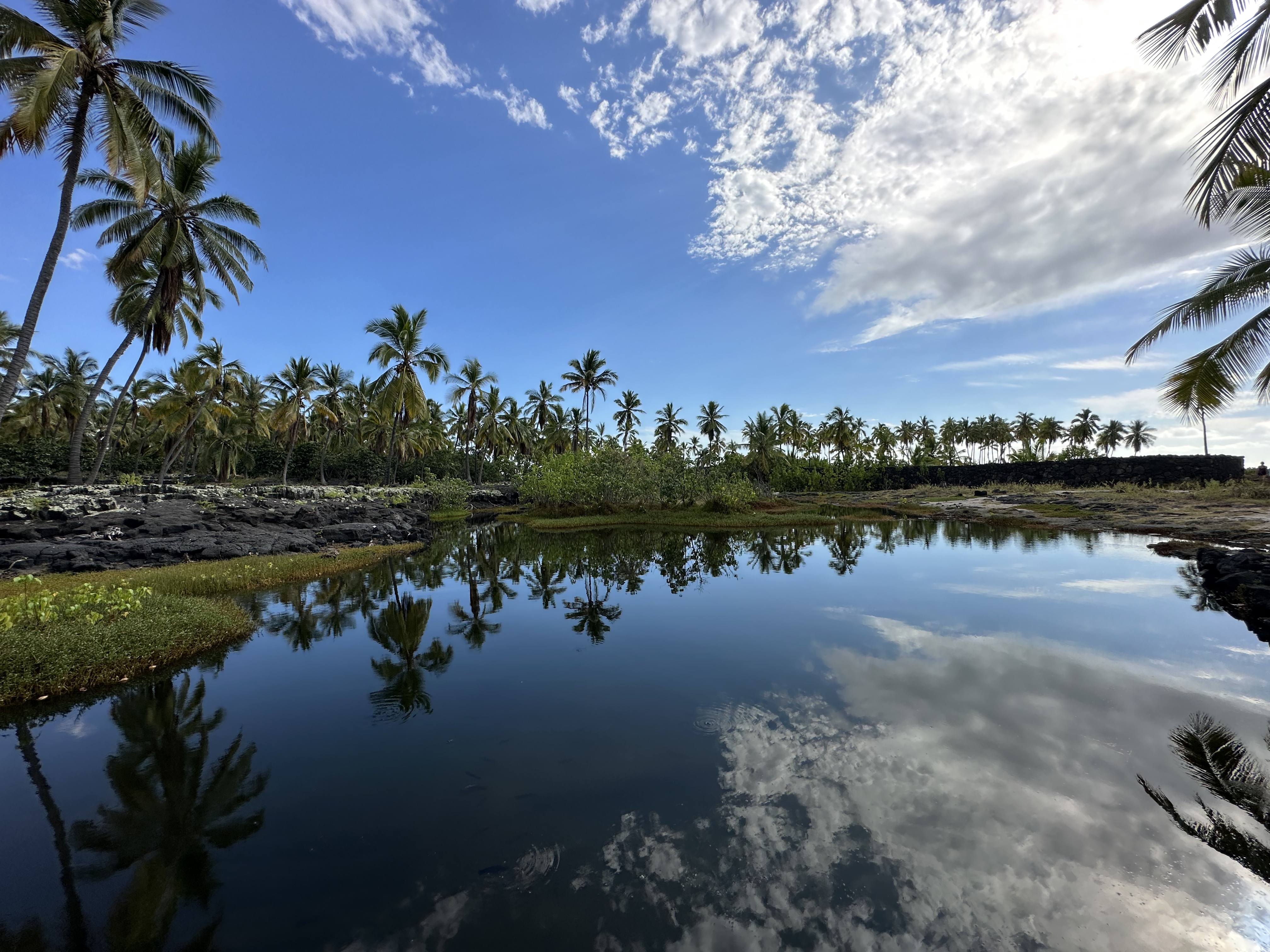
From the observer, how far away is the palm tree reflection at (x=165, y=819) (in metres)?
3.97

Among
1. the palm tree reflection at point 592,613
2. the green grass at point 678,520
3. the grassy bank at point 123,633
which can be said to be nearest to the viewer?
the grassy bank at point 123,633

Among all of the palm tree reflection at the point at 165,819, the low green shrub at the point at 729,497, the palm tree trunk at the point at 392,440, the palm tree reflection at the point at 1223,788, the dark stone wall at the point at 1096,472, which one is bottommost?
the palm tree reflection at the point at 1223,788

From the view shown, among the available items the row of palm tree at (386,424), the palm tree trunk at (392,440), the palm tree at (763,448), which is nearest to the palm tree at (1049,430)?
the row of palm tree at (386,424)

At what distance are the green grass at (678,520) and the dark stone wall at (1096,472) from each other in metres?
32.1

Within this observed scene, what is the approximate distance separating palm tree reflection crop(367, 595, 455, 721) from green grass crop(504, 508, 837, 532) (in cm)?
2129

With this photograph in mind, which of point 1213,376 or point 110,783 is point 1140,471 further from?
point 110,783

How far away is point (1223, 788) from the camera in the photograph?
567cm

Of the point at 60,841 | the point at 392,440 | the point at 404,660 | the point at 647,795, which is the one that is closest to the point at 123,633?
the point at 404,660

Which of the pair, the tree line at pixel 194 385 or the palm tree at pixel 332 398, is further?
the palm tree at pixel 332 398

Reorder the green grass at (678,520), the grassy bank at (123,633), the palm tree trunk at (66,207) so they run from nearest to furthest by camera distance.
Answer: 1. the grassy bank at (123,633)
2. the palm tree trunk at (66,207)
3. the green grass at (678,520)

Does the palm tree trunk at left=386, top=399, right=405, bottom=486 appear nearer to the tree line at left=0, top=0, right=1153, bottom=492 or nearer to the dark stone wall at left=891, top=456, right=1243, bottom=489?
the tree line at left=0, top=0, right=1153, bottom=492

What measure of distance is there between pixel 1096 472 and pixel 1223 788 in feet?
201

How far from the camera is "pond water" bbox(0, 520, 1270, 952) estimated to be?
3.93 meters

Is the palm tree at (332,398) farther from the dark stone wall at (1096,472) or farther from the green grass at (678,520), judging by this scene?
the dark stone wall at (1096,472)
